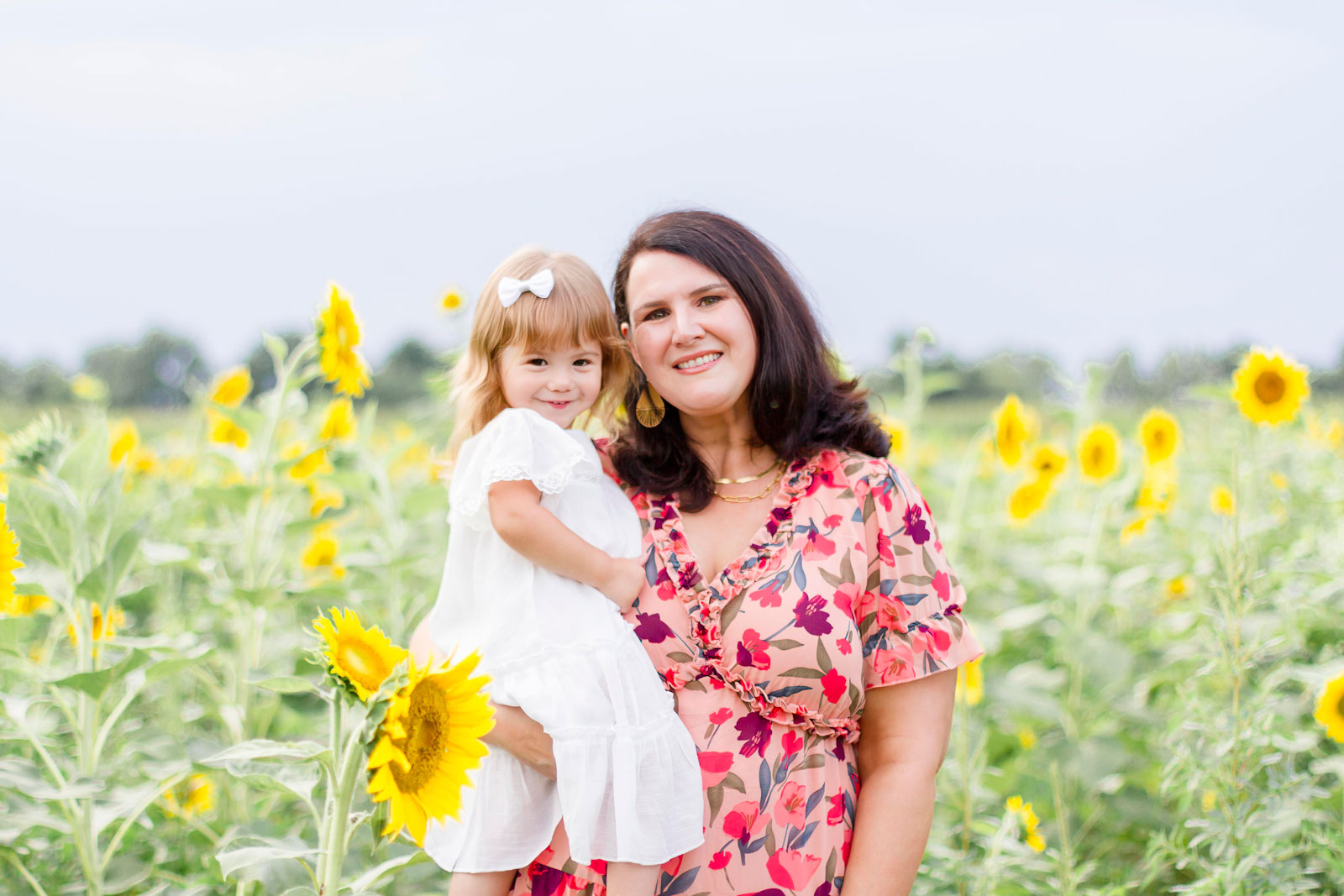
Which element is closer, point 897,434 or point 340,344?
point 340,344

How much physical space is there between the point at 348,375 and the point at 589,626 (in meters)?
0.87

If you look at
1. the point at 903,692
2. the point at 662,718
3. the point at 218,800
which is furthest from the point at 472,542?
the point at 218,800

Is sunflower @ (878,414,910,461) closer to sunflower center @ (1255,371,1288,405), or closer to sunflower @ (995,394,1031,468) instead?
sunflower @ (995,394,1031,468)

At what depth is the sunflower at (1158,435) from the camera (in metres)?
3.12

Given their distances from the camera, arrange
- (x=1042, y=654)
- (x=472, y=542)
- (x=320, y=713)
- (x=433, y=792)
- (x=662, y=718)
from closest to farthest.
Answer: (x=433, y=792)
(x=662, y=718)
(x=472, y=542)
(x=320, y=713)
(x=1042, y=654)

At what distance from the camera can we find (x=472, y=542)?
1.57m

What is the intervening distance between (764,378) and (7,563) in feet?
3.72

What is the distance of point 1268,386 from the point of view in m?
2.44

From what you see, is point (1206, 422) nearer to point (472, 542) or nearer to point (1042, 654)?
point (1042, 654)

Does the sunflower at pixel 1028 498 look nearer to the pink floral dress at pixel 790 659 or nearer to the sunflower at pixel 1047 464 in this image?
the sunflower at pixel 1047 464

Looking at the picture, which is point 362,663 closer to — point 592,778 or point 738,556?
point 592,778

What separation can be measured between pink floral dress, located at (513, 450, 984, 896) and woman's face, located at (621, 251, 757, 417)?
215 mm

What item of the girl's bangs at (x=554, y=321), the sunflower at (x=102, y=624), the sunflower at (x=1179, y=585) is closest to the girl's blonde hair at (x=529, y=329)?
the girl's bangs at (x=554, y=321)

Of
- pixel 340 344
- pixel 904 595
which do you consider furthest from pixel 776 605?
pixel 340 344
